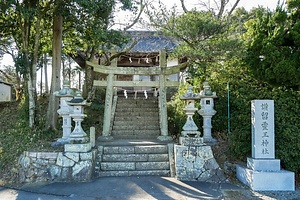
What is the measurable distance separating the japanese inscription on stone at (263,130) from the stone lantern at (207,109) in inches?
64.8

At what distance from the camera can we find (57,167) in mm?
5531

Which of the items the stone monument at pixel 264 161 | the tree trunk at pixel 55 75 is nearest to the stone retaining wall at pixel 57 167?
the tree trunk at pixel 55 75

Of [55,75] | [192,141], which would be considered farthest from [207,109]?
[55,75]

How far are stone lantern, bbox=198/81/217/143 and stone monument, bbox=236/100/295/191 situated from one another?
1584 millimetres

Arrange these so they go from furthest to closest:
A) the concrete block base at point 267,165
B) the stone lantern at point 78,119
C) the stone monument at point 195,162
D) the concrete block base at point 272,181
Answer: the stone lantern at point 78,119, the stone monument at point 195,162, the concrete block base at point 267,165, the concrete block base at point 272,181

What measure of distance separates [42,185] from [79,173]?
83 centimetres

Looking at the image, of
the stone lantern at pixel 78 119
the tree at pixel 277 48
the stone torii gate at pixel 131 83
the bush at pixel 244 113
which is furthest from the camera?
the stone torii gate at pixel 131 83

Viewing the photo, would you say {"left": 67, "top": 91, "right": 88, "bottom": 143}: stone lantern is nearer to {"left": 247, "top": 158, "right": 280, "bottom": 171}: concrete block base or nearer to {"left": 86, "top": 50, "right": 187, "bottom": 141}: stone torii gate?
{"left": 86, "top": 50, "right": 187, "bottom": 141}: stone torii gate

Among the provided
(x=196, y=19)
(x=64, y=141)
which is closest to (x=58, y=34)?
(x=64, y=141)

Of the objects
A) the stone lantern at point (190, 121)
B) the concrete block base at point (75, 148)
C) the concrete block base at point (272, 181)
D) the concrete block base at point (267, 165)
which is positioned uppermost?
the stone lantern at point (190, 121)

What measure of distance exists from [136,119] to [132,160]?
3.22m

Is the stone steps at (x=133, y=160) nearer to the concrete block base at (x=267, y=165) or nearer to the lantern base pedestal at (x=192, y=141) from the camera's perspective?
the lantern base pedestal at (x=192, y=141)

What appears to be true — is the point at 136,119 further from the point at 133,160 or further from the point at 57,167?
the point at 57,167

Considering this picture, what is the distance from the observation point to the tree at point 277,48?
6304mm
